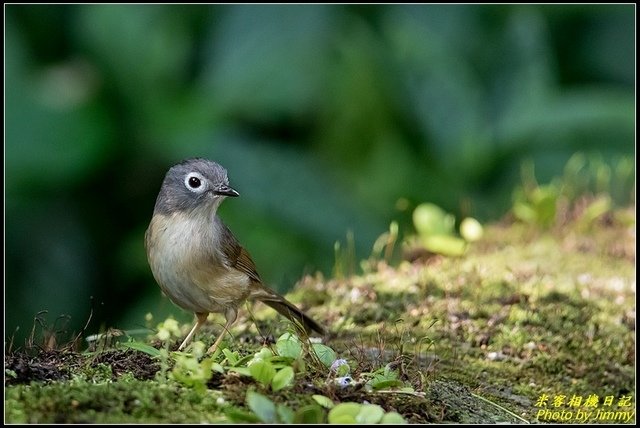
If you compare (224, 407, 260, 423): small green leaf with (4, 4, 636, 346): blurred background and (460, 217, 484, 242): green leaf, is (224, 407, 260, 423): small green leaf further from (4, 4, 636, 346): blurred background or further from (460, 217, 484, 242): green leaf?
(4, 4, 636, 346): blurred background

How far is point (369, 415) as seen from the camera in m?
2.94

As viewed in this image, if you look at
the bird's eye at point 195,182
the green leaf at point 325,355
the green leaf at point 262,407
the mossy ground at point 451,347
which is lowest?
the mossy ground at point 451,347

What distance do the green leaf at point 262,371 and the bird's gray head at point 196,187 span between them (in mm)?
1312

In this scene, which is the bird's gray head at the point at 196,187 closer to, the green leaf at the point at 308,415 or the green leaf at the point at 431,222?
the green leaf at the point at 308,415

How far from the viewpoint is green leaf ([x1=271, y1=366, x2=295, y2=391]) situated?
3.09m

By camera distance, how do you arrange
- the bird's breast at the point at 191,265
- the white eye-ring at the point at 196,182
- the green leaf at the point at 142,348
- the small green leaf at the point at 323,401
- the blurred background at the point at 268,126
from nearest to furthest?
→ the small green leaf at the point at 323,401 → the green leaf at the point at 142,348 → the bird's breast at the point at 191,265 → the white eye-ring at the point at 196,182 → the blurred background at the point at 268,126

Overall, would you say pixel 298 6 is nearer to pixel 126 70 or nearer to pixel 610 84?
pixel 126 70

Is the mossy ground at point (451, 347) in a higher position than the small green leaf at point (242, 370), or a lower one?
lower

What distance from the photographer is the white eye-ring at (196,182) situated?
14.3 ft

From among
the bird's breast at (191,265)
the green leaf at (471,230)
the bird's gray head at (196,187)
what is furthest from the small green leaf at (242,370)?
the green leaf at (471,230)

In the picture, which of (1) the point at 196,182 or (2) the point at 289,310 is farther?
(2) the point at 289,310

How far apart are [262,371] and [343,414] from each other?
36 centimetres

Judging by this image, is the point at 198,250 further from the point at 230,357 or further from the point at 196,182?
the point at 230,357

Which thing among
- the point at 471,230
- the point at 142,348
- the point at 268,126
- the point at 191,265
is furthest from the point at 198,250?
the point at 268,126
